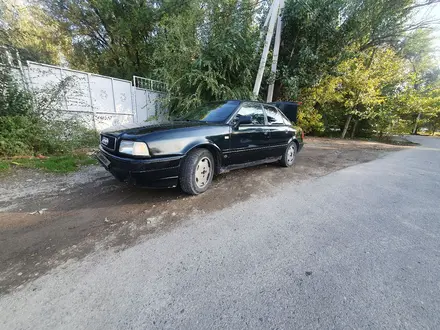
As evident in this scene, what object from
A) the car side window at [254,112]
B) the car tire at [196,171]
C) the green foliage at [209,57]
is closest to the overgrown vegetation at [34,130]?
the car tire at [196,171]

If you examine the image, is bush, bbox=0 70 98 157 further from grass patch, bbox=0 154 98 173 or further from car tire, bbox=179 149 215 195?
car tire, bbox=179 149 215 195

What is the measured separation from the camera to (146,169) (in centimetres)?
249

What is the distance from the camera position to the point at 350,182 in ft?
13.3

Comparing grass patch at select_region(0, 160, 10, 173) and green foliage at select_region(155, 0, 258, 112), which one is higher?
green foliage at select_region(155, 0, 258, 112)

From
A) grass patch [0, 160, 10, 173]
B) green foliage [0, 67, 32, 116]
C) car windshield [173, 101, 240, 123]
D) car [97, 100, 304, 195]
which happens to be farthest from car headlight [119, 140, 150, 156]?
green foliage [0, 67, 32, 116]

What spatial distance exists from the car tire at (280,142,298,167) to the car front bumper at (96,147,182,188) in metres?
2.98

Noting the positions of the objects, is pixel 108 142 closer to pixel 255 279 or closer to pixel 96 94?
pixel 255 279

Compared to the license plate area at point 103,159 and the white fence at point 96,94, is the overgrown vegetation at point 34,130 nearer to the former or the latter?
the white fence at point 96,94

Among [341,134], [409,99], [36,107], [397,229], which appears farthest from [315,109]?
[36,107]

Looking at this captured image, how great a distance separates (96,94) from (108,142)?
215 inches

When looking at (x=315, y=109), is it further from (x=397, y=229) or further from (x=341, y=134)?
(x=397, y=229)

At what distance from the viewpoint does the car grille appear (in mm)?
2709

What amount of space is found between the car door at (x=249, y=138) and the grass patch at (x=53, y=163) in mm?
3343

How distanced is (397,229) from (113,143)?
380 cm
